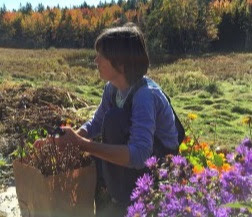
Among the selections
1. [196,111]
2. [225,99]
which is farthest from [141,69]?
[225,99]

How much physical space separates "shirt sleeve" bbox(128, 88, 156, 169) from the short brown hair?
154mm

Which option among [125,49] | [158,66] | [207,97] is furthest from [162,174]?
[158,66]

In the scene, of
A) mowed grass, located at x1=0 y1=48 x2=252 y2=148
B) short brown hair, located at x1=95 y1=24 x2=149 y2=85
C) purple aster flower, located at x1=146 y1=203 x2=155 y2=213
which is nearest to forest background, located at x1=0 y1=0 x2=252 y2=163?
mowed grass, located at x1=0 y1=48 x2=252 y2=148

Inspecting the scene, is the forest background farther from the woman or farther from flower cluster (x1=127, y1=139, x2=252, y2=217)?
flower cluster (x1=127, y1=139, x2=252, y2=217)

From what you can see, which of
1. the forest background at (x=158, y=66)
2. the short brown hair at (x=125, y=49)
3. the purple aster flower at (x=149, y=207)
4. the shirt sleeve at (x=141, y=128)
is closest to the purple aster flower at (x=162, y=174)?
the purple aster flower at (x=149, y=207)

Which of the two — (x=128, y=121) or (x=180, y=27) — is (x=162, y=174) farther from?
(x=180, y=27)

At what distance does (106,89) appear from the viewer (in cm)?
292

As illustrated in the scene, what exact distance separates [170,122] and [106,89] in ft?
1.60

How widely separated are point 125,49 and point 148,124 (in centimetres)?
40

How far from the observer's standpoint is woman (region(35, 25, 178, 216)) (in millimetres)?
2346

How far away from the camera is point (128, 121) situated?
2.47 m

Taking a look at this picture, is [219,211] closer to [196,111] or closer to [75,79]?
[196,111]

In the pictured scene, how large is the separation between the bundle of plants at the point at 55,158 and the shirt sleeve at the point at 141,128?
1.22ft

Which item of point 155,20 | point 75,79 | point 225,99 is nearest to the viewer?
point 225,99
